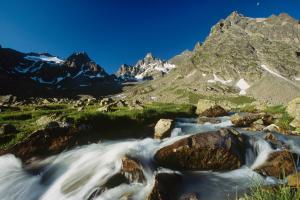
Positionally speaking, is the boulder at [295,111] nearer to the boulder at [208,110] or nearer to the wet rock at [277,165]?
the boulder at [208,110]

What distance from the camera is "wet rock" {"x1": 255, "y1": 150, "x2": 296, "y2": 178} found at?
64.6ft

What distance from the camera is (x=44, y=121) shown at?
87.6 feet

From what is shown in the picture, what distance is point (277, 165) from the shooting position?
20.3 meters

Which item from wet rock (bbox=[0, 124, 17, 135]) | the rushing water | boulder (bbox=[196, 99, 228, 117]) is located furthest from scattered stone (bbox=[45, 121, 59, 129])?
boulder (bbox=[196, 99, 228, 117])

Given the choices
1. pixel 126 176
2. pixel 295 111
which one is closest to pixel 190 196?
pixel 126 176

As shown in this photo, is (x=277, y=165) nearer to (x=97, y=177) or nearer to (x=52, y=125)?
(x=97, y=177)

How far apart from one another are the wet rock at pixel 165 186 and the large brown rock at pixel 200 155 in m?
1.56

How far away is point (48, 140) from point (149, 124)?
12.9 meters

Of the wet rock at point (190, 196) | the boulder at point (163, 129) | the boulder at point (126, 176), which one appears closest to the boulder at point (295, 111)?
the boulder at point (163, 129)

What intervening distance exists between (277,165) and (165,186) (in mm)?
8489

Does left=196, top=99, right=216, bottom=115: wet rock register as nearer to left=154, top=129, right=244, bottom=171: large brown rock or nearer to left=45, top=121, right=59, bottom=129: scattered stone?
left=154, top=129, right=244, bottom=171: large brown rock

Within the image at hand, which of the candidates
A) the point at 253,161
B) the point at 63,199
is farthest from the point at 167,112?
the point at 63,199

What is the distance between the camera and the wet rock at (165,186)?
52.4 feet

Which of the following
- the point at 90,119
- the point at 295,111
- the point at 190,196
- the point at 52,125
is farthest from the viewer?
the point at 295,111
